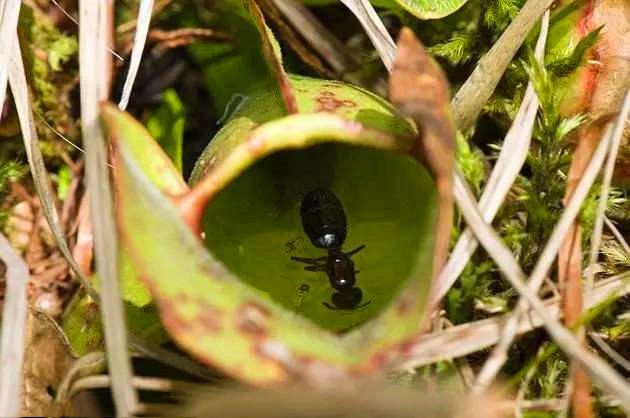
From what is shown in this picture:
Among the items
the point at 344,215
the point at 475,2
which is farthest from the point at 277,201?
the point at 475,2

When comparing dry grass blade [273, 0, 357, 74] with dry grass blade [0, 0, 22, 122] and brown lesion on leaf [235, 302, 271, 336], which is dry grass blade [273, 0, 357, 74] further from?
brown lesion on leaf [235, 302, 271, 336]

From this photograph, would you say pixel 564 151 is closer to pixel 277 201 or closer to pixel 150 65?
pixel 277 201

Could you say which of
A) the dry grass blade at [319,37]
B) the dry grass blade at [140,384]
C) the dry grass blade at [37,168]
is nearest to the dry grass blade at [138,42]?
the dry grass blade at [37,168]

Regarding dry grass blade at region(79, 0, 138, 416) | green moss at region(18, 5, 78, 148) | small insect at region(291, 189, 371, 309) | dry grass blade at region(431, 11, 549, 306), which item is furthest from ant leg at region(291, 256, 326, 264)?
green moss at region(18, 5, 78, 148)

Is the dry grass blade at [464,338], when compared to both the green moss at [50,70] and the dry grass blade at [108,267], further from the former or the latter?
the green moss at [50,70]

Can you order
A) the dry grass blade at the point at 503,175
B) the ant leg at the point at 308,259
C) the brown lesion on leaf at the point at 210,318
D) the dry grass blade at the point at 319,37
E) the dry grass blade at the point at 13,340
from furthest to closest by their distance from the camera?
1. the dry grass blade at the point at 319,37
2. the ant leg at the point at 308,259
3. the dry grass blade at the point at 503,175
4. the dry grass blade at the point at 13,340
5. the brown lesion on leaf at the point at 210,318

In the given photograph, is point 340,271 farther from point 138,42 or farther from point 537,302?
point 138,42
